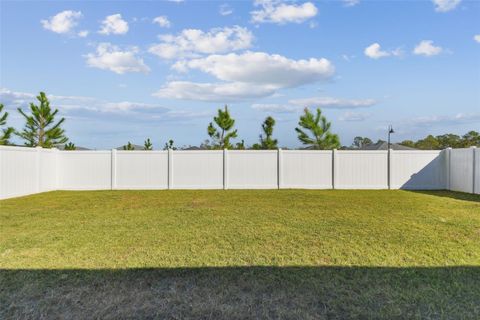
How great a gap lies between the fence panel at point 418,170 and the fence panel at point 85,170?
1136cm

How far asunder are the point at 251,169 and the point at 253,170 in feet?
0.29

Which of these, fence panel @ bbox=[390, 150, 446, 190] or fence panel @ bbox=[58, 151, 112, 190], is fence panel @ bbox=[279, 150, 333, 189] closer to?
fence panel @ bbox=[390, 150, 446, 190]

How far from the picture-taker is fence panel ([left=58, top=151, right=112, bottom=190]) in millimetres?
12438

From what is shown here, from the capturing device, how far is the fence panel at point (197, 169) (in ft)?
40.8

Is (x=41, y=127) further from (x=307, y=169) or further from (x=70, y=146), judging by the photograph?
(x=307, y=169)

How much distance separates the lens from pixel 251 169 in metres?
12.4

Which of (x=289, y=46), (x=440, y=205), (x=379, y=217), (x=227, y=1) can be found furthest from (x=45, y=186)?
(x=440, y=205)

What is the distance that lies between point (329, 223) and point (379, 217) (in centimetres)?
135

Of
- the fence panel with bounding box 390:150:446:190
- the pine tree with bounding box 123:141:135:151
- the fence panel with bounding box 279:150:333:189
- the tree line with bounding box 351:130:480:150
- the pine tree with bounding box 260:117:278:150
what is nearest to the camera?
the fence panel with bounding box 390:150:446:190

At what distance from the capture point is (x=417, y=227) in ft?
17.8

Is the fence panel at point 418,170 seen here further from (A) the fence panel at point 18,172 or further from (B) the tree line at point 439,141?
(B) the tree line at point 439,141

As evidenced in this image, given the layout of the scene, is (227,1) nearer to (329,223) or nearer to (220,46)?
(220,46)

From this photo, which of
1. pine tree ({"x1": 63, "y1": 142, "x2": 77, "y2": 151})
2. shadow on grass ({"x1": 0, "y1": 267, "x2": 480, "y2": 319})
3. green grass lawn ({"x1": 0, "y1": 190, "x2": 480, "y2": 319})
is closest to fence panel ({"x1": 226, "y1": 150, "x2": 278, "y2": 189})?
green grass lawn ({"x1": 0, "y1": 190, "x2": 480, "y2": 319})

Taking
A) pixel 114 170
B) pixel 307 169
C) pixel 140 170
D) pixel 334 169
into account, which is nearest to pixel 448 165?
pixel 334 169
